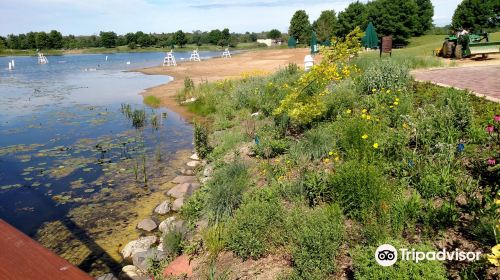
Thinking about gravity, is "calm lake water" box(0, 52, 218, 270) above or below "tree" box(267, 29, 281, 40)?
below

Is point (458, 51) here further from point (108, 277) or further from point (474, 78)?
point (108, 277)

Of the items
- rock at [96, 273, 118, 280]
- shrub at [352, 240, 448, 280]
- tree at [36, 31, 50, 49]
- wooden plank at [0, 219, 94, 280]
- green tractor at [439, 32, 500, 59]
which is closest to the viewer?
wooden plank at [0, 219, 94, 280]

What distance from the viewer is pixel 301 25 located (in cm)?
7844

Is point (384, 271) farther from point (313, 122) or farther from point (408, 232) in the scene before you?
point (313, 122)

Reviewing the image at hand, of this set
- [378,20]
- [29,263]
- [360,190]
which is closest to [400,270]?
[360,190]

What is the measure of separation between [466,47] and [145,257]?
1779cm

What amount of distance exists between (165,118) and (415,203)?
1438cm

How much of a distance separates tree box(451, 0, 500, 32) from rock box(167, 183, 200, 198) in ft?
157

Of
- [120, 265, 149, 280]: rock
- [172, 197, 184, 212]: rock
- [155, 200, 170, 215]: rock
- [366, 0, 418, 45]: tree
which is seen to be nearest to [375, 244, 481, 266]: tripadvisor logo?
[120, 265, 149, 280]: rock

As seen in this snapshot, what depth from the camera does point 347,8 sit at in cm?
5981

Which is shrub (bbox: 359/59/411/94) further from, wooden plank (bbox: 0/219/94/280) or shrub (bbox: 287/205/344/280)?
wooden plank (bbox: 0/219/94/280)

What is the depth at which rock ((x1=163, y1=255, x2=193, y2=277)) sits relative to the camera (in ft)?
17.1

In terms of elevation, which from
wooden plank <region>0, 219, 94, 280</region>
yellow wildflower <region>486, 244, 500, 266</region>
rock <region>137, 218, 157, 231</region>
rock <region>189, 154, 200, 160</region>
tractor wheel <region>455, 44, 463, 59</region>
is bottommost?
rock <region>137, 218, 157, 231</region>

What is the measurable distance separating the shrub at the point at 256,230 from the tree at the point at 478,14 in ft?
162
